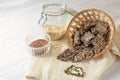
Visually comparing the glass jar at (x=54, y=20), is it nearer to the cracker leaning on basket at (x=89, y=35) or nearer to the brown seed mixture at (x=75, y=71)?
the cracker leaning on basket at (x=89, y=35)

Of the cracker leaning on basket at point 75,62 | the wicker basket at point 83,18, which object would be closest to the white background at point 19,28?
the cracker leaning on basket at point 75,62

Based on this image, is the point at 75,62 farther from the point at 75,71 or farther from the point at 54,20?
the point at 54,20

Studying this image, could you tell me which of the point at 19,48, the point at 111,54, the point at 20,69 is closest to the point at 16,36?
the point at 19,48

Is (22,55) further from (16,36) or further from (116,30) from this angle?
(116,30)

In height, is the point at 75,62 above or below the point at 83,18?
below

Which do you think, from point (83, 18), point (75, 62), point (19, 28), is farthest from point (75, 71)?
point (19, 28)
